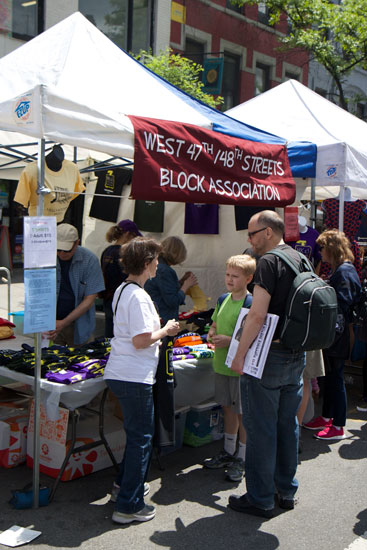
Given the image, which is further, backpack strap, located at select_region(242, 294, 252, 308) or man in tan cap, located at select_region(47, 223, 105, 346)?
man in tan cap, located at select_region(47, 223, 105, 346)

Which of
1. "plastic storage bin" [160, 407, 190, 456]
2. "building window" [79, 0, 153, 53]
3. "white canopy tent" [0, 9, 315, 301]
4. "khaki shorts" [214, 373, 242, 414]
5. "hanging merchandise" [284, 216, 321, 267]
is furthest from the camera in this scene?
"building window" [79, 0, 153, 53]

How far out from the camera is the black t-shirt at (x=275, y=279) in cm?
342

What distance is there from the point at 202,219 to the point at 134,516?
447cm

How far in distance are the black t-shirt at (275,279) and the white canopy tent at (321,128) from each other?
271 cm

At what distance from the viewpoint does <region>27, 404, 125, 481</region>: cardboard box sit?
13.3 feet

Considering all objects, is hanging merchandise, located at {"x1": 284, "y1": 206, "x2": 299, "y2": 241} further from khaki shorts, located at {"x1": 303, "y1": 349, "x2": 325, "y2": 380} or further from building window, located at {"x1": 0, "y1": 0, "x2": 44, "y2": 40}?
building window, located at {"x1": 0, "y1": 0, "x2": 44, "y2": 40}

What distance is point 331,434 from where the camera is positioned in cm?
517

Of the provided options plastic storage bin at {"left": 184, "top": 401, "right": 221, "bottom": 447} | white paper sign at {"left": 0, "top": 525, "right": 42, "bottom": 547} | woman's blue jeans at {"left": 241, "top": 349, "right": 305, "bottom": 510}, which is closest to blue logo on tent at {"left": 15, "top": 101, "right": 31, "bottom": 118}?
woman's blue jeans at {"left": 241, "top": 349, "right": 305, "bottom": 510}

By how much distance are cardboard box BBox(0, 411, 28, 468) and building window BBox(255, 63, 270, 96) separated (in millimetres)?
19522

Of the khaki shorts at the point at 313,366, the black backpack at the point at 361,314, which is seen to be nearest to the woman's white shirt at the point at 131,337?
the khaki shorts at the point at 313,366

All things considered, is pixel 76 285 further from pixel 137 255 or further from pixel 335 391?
pixel 335 391

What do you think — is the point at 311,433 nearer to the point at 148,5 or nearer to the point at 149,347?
the point at 149,347

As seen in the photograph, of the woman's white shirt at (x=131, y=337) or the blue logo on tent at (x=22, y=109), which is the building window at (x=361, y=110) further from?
the woman's white shirt at (x=131, y=337)

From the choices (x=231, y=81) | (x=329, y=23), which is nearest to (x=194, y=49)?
(x=231, y=81)
